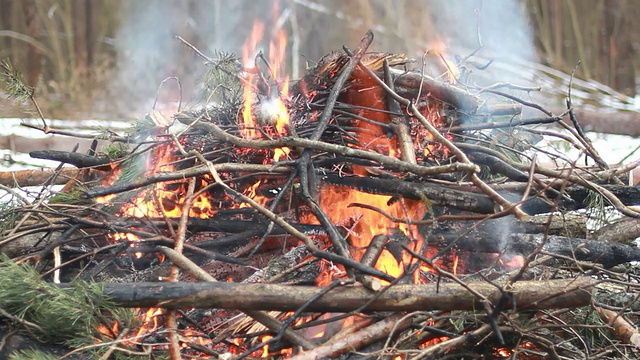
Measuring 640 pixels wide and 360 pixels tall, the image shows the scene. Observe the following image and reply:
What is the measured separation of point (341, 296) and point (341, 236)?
24 centimetres

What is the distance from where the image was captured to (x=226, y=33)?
688 cm

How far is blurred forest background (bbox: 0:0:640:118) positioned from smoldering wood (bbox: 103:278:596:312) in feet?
15.5

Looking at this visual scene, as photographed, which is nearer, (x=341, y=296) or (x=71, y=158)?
(x=341, y=296)

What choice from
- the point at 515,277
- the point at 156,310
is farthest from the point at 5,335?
the point at 515,277

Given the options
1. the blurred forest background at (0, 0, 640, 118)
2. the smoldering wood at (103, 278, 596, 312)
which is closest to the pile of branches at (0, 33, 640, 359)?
the smoldering wood at (103, 278, 596, 312)

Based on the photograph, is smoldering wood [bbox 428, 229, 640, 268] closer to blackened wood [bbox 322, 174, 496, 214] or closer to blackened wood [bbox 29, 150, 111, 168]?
blackened wood [bbox 322, 174, 496, 214]

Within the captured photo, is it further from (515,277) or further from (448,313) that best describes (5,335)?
(515,277)

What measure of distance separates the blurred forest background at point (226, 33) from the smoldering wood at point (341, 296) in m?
4.74

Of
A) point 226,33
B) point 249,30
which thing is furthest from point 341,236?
point 226,33

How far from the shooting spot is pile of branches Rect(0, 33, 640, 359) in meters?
1.52

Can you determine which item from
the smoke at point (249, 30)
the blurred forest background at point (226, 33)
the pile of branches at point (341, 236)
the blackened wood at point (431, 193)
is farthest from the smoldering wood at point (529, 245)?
the smoke at point (249, 30)

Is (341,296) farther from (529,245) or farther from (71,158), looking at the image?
(71,158)

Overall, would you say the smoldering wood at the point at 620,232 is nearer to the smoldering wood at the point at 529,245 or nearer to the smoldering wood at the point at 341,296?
the smoldering wood at the point at 529,245

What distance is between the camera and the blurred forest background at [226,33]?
603 cm
